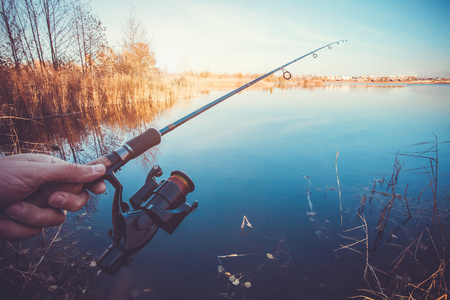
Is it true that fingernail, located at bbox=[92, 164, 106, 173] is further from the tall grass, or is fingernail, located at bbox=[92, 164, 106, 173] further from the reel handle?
the tall grass

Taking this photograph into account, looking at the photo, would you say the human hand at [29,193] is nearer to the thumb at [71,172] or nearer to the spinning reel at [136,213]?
the thumb at [71,172]

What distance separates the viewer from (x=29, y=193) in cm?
121

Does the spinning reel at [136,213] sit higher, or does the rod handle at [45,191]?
the rod handle at [45,191]

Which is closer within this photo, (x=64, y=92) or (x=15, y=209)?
(x=15, y=209)

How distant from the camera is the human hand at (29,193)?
113 cm

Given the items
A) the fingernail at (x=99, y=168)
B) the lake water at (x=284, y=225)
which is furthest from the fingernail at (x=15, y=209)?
the lake water at (x=284, y=225)

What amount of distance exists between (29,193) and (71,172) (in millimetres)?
296

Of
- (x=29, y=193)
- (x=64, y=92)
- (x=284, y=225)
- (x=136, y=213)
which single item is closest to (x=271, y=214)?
(x=284, y=225)

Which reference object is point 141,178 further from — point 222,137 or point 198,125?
point 198,125

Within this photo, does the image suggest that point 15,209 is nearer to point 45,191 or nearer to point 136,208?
point 45,191

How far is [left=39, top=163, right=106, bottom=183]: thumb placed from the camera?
1176mm

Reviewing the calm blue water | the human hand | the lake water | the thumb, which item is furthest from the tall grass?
the thumb

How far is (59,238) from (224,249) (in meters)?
2.17

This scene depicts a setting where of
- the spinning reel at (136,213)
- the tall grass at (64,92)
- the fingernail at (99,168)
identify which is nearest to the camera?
the fingernail at (99,168)
